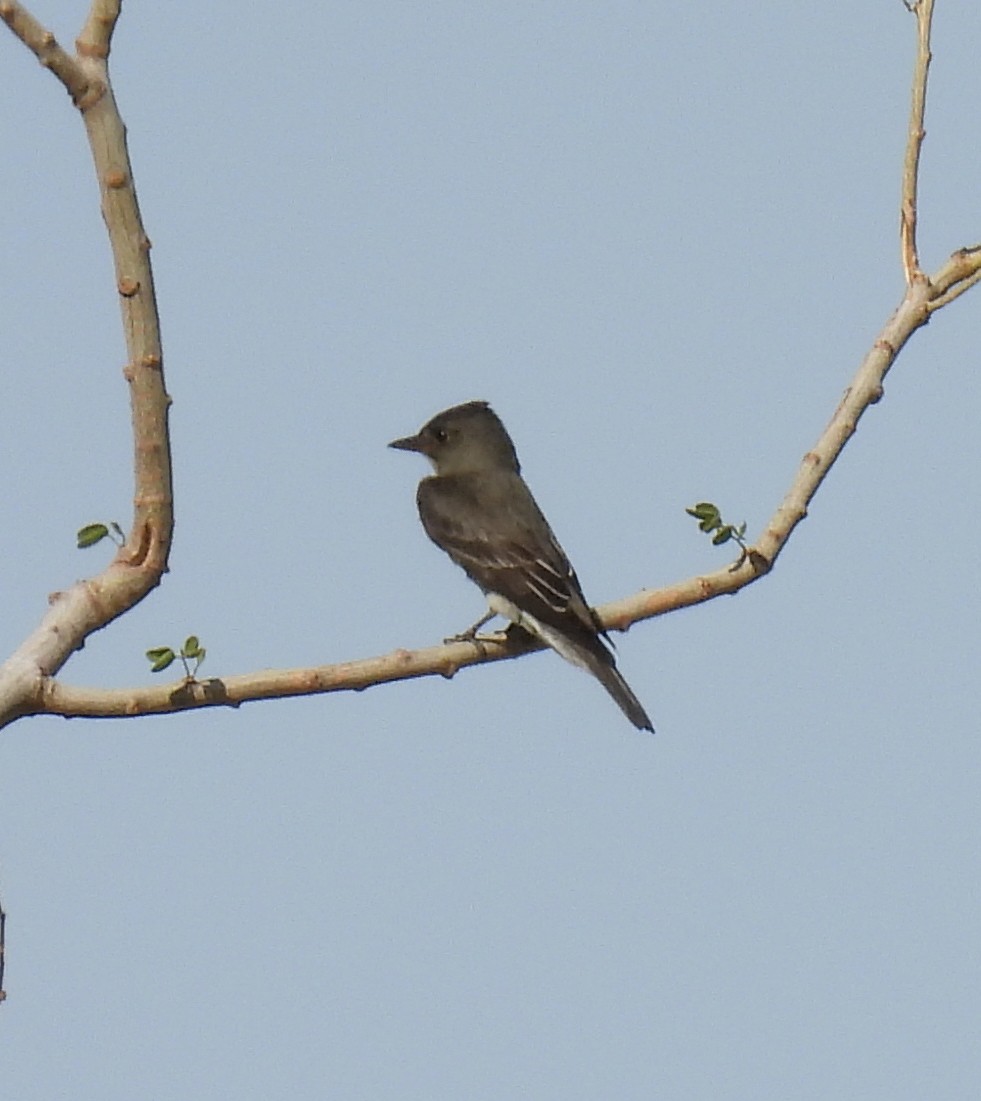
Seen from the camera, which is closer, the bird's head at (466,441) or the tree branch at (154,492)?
the tree branch at (154,492)

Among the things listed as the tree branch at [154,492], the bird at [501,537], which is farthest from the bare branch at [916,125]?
the bird at [501,537]

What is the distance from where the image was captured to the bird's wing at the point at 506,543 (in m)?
9.13

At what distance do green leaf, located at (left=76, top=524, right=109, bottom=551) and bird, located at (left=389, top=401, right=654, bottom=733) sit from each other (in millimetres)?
2917

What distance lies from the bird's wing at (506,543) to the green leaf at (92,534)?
3.22 meters

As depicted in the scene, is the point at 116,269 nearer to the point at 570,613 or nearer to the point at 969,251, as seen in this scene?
the point at 969,251

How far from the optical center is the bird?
29.1 ft

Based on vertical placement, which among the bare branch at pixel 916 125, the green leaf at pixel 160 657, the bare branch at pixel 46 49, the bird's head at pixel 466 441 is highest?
the bird's head at pixel 466 441

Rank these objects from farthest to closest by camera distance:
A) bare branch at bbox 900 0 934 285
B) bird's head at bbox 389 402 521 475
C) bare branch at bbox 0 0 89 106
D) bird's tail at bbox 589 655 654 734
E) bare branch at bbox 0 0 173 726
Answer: bird's head at bbox 389 402 521 475 → bird's tail at bbox 589 655 654 734 → bare branch at bbox 900 0 934 285 → bare branch at bbox 0 0 173 726 → bare branch at bbox 0 0 89 106

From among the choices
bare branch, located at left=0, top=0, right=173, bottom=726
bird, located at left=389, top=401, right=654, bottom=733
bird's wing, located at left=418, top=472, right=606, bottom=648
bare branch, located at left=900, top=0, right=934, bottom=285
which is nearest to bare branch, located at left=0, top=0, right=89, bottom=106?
bare branch, located at left=0, top=0, right=173, bottom=726

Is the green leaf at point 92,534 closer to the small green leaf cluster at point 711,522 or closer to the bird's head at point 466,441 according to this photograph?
the small green leaf cluster at point 711,522

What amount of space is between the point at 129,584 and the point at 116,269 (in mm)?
1009

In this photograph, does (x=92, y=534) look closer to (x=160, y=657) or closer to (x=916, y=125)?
(x=160, y=657)

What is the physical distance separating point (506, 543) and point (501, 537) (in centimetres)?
9

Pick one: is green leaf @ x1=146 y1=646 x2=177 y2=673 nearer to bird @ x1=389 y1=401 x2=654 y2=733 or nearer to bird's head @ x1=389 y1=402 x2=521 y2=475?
bird @ x1=389 y1=401 x2=654 y2=733
